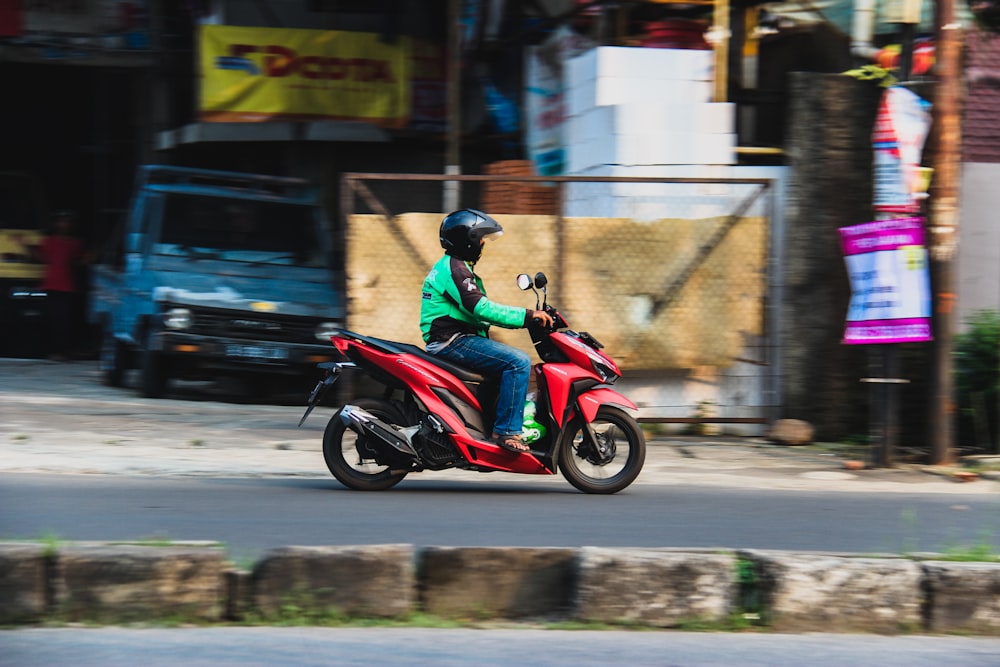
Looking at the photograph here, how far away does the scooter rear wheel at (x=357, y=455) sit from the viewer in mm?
7598

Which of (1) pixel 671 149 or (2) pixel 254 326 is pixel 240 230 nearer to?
(2) pixel 254 326

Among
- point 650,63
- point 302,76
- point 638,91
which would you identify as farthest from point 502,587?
point 302,76

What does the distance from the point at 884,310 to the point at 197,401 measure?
6.36m

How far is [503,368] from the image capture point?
24.7ft

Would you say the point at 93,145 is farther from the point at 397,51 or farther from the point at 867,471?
the point at 867,471

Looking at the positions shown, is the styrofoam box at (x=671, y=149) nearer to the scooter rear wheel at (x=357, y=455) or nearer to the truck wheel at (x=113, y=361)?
the scooter rear wheel at (x=357, y=455)

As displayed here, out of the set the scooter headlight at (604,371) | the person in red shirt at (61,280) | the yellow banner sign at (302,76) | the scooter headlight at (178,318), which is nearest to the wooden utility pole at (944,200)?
the scooter headlight at (604,371)

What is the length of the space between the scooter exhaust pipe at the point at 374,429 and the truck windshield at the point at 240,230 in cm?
520

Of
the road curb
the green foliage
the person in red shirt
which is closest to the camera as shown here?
the road curb

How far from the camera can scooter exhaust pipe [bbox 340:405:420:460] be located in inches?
295

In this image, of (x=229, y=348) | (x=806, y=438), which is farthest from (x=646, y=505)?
(x=229, y=348)

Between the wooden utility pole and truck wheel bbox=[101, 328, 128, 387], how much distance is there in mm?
7679

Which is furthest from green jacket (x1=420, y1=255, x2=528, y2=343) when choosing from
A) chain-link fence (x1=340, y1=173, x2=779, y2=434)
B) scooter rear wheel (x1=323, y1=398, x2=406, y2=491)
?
chain-link fence (x1=340, y1=173, x2=779, y2=434)

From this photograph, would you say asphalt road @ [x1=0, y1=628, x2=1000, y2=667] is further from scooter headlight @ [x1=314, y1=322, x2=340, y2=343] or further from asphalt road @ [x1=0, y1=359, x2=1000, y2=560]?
scooter headlight @ [x1=314, y1=322, x2=340, y2=343]
